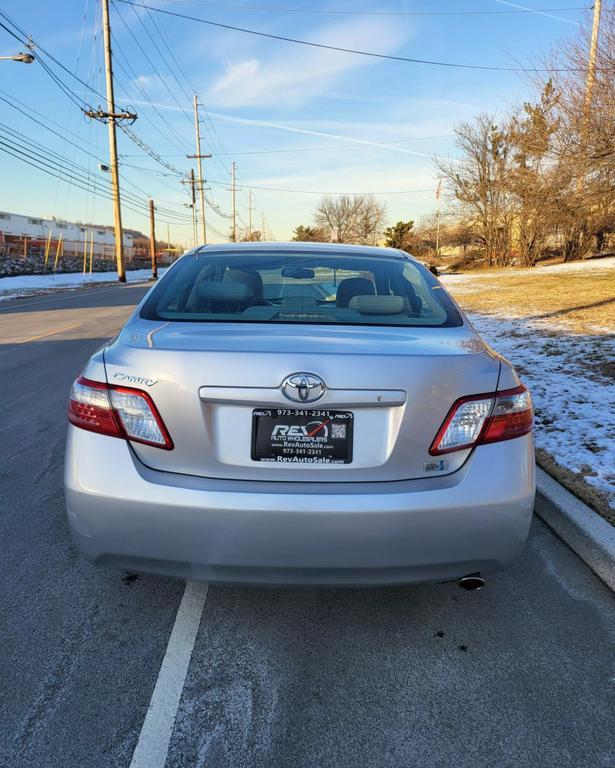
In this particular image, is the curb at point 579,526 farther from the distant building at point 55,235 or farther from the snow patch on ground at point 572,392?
the distant building at point 55,235

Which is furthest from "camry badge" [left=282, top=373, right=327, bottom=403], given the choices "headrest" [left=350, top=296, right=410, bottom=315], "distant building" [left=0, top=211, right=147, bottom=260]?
"distant building" [left=0, top=211, right=147, bottom=260]

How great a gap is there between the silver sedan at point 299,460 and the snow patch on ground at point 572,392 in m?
1.75

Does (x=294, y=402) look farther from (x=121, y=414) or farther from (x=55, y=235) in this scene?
(x=55, y=235)

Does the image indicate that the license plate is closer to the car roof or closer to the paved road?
the paved road

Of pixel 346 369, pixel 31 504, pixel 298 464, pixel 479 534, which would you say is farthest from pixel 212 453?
pixel 31 504

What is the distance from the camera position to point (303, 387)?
75.0 inches

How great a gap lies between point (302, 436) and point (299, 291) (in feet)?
4.38

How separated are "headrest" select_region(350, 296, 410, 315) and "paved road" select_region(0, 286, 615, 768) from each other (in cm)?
135

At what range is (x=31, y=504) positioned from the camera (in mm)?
3547

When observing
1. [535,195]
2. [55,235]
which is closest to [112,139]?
[535,195]

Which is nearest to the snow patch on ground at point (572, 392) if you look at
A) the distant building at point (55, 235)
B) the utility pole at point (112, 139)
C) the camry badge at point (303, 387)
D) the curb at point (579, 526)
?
the curb at point (579, 526)

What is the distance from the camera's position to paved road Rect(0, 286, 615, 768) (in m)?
1.81

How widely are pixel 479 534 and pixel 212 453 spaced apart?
3.31 ft

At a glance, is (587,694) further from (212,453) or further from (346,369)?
(212,453)
